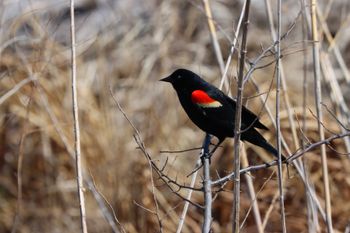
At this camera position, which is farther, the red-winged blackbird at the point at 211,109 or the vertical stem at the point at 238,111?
the red-winged blackbird at the point at 211,109

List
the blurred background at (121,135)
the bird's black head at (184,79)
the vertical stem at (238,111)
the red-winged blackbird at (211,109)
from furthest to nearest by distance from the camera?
1. the blurred background at (121,135)
2. the bird's black head at (184,79)
3. the red-winged blackbird at (211,109)
4. the vertical stem at (238,111)

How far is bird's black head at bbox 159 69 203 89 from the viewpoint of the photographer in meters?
3.16

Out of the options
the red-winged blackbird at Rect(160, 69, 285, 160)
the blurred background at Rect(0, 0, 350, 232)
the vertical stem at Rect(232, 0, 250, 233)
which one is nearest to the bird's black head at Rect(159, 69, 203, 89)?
the red-winged blackbird at Rect(160, 69, 285, 160)

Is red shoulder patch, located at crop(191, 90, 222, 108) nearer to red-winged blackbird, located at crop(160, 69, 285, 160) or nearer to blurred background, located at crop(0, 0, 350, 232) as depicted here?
red-winged blackbird, located at crop(160, 69, 285, 160)

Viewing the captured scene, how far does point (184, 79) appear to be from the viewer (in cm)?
320

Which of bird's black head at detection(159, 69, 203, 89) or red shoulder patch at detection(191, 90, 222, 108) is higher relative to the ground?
bird's black head at detection(159, 69, 203, 89)

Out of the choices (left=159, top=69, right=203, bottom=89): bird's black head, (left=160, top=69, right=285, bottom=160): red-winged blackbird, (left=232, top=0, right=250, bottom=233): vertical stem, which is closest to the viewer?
(left=232, top=0, right=250, bottom=233): vertical stem

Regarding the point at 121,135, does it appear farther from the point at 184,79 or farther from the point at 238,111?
the point at 238,111

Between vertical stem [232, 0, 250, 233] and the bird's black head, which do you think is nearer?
vertical stem [232, 0, 250, 233]

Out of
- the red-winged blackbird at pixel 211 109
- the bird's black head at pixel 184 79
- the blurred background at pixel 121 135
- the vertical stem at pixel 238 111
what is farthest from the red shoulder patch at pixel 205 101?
the blurred background at pixel 121 135

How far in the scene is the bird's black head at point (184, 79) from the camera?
316 centimetres

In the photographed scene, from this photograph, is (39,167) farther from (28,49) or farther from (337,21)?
(337,21)

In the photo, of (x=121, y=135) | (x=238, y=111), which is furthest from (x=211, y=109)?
(x=121, y=135)

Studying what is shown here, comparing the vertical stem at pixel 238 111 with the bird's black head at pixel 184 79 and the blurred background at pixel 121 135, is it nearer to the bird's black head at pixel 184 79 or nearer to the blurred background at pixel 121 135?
the bird's black head at pixel 184 79
